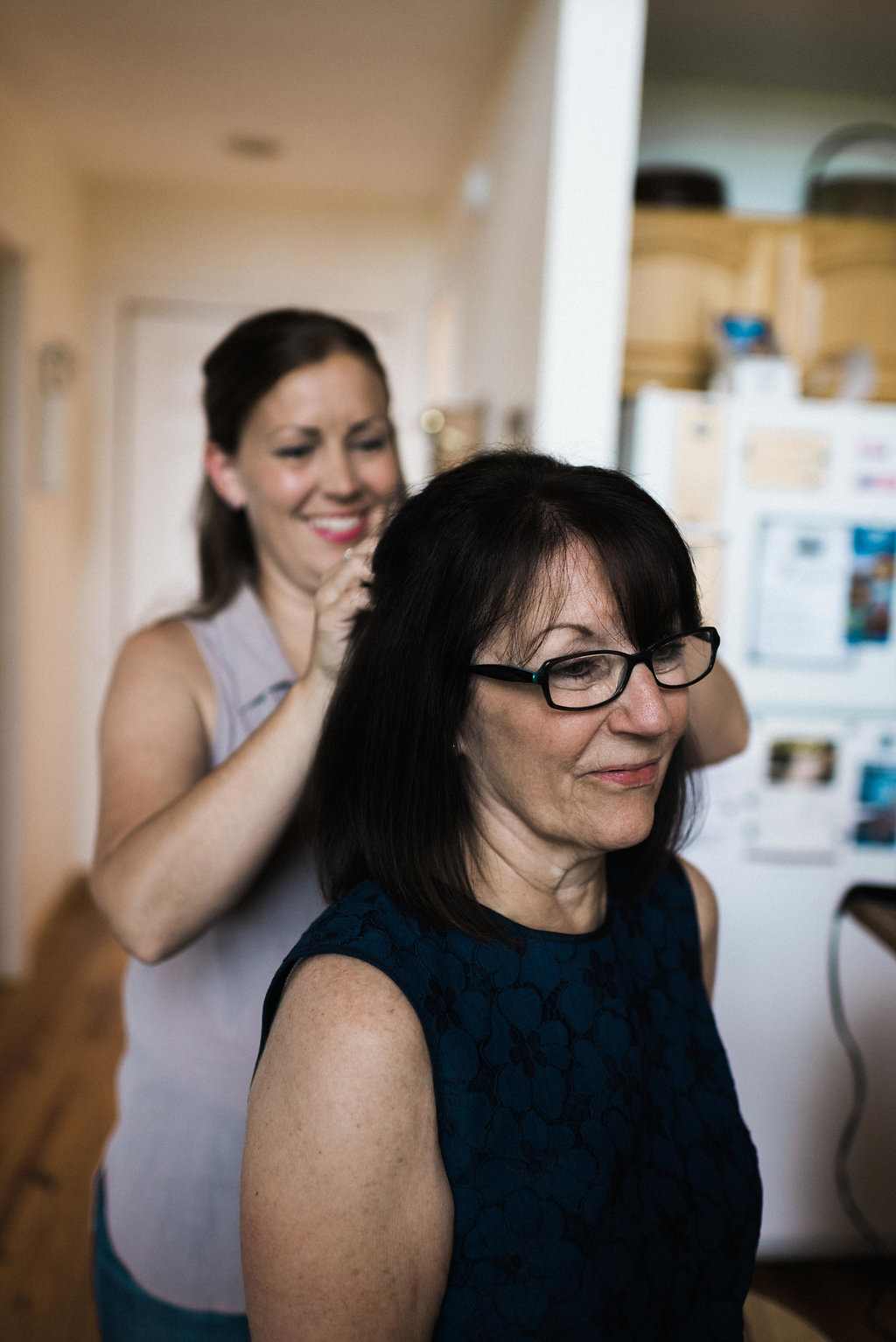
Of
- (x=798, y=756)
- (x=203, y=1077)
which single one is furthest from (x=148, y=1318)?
(x=798, y=756)

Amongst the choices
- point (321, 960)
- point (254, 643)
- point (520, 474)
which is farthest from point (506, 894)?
point (254, 643)

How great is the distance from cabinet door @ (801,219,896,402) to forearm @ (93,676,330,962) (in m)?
2.16

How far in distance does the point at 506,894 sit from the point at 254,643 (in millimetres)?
464

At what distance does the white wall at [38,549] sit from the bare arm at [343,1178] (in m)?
3.36

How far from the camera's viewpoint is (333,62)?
321cm

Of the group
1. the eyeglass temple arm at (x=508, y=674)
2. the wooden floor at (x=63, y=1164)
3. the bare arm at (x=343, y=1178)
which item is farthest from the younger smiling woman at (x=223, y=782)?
the wooden floor at (x=63, y=1164)

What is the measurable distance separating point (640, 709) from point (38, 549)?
11.8ft

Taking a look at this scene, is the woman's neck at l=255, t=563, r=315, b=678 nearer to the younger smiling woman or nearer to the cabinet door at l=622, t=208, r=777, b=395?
the younger smiling woman

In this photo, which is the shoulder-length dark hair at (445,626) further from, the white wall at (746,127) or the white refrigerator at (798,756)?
the white wall at (746,127)

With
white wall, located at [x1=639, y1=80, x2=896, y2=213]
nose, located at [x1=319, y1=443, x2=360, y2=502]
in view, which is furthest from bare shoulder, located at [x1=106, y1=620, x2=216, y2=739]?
white wall, located at [x1=639, y1=80, x2=896, y2=213]

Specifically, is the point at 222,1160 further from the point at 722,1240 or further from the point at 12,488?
the point at 12,488

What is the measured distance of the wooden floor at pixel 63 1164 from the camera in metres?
2.34

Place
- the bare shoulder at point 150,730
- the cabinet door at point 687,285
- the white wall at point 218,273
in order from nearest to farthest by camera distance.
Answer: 1. the bare shoulder at point 150,730
2. the cabinet door at point 687,285
3. the white wall at point 218,273

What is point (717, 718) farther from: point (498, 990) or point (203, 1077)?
point (203, 1077)
